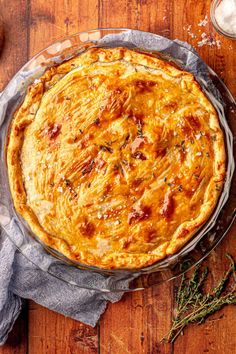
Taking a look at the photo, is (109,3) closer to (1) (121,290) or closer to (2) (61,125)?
(2) (61,125)

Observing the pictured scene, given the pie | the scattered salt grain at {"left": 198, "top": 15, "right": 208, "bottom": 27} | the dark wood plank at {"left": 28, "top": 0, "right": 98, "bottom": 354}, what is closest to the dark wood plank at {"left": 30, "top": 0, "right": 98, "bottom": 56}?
the dark wood plank at {"left": 28, "top": 0, "right": 98, "bottom": 354}

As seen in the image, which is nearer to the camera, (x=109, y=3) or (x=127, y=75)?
(x=127, y=75)

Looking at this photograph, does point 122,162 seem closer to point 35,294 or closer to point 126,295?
point 126,295

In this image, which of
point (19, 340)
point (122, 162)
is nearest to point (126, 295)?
point (19, 340)

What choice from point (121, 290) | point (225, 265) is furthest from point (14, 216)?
point (225, 265)

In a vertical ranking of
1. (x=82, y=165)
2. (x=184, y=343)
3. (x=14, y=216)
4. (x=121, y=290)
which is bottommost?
(x=184, y=343)

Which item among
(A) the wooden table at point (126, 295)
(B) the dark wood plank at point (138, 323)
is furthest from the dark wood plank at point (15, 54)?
(B) the dark wood plank at point (138, 323)
